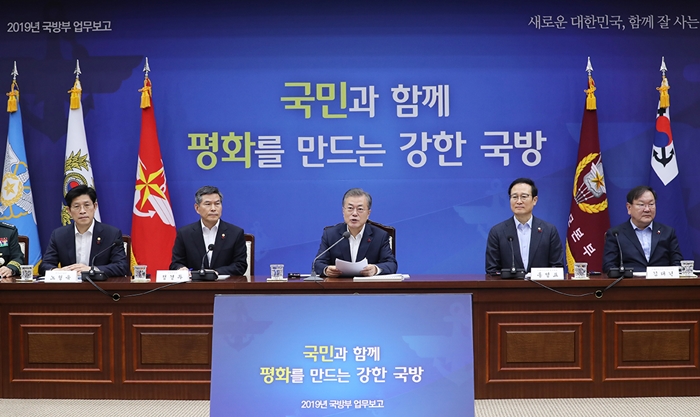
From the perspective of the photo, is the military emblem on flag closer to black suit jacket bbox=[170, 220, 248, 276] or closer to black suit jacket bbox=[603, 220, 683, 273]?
black suit jacket bbox=[170, 220, 248, 276]

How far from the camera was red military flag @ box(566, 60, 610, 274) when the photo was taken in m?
4.70

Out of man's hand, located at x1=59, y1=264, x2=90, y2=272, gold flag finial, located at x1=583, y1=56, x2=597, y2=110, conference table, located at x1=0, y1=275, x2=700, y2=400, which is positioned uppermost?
gold flag finial, located at x1=583, y1=56, x2=597, y2=110

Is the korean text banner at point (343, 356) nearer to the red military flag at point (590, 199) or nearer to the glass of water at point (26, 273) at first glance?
the glass of water at point (26, 273)

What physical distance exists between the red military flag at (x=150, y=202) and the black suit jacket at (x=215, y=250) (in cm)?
107

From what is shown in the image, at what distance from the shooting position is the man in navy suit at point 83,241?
368 cm

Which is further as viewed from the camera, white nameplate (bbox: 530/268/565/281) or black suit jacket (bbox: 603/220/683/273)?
black suit jacket (bbox: 603/220/683/273)

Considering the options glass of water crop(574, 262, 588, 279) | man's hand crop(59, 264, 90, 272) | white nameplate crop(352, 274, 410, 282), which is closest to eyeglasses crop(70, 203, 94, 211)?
man's hand crop(59, 264, 90, 272)

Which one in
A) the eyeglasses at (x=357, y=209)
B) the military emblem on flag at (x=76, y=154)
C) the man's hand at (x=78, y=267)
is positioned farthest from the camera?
the military emblem on flag at (x=76, y=154)

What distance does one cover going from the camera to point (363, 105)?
16.1ft

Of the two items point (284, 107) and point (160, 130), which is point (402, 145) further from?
point (160, 130)

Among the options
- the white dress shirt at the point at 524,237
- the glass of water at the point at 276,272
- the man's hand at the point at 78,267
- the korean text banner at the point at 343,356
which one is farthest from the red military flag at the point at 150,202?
the korean text banner at the point at 343,356

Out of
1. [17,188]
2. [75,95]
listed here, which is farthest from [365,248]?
[17,188]

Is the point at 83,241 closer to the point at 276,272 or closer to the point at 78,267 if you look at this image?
the point at 78,267

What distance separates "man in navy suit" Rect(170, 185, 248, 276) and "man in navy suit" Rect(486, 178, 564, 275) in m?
1.48
